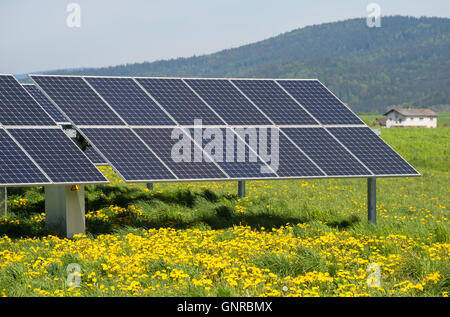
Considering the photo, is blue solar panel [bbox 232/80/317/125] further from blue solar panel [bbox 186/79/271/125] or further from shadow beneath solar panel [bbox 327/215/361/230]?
shadow beneath solar panel [bbox 327/215/361/230]

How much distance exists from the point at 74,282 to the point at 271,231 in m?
7.06

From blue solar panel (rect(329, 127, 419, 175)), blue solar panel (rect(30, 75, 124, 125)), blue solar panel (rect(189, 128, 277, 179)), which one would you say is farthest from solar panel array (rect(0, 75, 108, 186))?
blue solar panel (rect(329, 127, 419, 175))

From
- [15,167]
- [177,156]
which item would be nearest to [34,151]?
[15,167]

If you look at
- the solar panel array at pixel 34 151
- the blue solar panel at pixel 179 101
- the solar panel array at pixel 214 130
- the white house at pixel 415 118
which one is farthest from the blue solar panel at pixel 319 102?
the white house at pixel 415 118

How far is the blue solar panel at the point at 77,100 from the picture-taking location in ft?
54.3

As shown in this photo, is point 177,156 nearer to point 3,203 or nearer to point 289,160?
point 289,160

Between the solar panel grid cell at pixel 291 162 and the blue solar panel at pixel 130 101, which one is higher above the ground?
the blue solar panel at pixel 130 101

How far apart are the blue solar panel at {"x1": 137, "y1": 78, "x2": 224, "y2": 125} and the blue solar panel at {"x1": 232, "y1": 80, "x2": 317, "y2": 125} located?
188 centimetres

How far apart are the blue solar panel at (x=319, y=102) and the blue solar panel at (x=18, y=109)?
26.2 feet

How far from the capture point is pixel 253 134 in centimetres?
1780

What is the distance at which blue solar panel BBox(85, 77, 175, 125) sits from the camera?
56.5 ft

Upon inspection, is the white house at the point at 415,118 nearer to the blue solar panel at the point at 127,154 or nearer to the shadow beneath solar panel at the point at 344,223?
the shadow beneath solar panel at the point at 344,223
